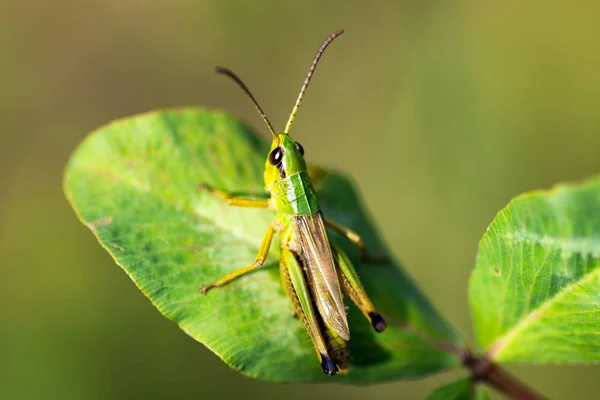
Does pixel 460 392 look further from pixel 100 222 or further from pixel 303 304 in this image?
pixel 100 222

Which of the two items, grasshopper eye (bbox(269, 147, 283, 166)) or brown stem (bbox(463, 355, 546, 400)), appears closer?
brown stem (bbox(463, 355, 546, 400))

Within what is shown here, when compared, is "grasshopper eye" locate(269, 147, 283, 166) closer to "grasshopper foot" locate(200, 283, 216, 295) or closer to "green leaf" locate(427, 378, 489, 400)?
"grasshopper foot" locate(200, 283, 216, 295)

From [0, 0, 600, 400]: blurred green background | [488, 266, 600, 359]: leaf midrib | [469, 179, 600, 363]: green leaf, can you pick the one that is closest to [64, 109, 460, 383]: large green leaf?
[488, 266, 600, 359]: leaf midrib

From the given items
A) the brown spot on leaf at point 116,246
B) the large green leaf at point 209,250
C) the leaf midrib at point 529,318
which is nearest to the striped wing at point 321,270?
the large green leaf at point 209,250

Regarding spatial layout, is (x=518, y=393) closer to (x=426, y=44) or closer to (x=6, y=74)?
(x=426, y=44)

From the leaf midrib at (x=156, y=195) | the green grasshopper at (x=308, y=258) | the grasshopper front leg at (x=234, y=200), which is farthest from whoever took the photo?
the grasshopper front leg at (x=234, y=200)

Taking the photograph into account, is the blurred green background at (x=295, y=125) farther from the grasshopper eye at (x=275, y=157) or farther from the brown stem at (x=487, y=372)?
the brown stem at (x=487, y=372)

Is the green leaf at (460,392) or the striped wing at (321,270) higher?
the striped wing at (321,270)
